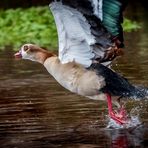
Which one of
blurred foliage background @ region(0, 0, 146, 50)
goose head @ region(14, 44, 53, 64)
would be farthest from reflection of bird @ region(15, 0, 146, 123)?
blurred foliage background @ region(0, 0, 146, 50)

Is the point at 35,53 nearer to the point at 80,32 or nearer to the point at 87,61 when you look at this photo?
the point at 87,61

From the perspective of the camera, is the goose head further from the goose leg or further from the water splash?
the water splash

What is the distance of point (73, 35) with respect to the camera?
991 cm

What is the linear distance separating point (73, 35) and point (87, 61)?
0.47 meters

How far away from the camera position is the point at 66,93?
12.8 m

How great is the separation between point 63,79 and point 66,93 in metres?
2.64

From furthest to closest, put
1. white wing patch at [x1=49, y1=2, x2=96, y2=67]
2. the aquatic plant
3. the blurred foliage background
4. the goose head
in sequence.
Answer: the aquatic plant < the blurred foliage background < the goose head < white wing patch at [x1=49, y1=2, x2=96, y2=67]

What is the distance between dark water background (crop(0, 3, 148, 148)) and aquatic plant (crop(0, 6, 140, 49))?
7711 mm

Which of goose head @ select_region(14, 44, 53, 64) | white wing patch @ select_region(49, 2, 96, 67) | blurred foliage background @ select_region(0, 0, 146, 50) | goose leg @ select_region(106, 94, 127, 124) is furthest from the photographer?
blurred foliage background @ select_region(0, 0, 146, 50)

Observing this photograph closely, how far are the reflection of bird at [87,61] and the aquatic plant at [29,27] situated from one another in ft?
39.5

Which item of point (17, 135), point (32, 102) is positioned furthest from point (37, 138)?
point (32, 102)

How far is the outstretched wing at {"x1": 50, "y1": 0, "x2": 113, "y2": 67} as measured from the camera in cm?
938

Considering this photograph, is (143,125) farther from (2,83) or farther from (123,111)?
(2,83)

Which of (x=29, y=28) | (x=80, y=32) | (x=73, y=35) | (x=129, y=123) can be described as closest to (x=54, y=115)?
(x=129, y=123)
